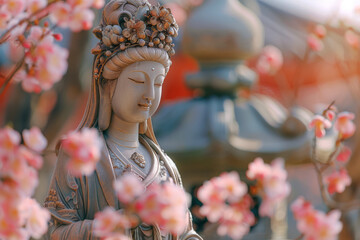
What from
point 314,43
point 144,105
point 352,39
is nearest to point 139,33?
point 144,105

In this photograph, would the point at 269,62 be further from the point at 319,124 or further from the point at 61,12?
the point at 61,12

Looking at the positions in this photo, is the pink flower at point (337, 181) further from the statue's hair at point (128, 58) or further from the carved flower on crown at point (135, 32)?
the carved flower on crown at point (135, 32)

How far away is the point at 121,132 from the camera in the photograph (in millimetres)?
2693

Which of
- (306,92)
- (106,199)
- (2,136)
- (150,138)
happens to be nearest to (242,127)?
(150,138)

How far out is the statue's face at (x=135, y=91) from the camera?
103 inches

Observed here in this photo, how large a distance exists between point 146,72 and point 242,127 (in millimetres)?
3252

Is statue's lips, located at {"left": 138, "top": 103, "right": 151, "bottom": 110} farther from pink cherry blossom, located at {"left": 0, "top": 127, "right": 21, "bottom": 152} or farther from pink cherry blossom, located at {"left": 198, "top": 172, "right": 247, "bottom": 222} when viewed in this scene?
pink cherry blossom, located at {"left": 0, "top": 127, "right": 21, "bottom": 152}

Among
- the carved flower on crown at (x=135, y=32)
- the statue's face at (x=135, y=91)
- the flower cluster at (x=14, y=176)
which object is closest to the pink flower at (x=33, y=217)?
the flower cluster at (x=14, y=176)

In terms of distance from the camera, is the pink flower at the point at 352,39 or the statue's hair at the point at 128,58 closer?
the statue's hair at the point at 128,58

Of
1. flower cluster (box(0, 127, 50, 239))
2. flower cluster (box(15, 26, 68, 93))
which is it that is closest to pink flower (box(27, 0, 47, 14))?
flower cluster (box(15, 26, 68, 93))

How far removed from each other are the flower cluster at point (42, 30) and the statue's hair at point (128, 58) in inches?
8.7

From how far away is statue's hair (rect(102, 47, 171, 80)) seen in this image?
260cm

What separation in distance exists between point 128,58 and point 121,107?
202 mm

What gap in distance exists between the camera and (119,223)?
7.00 feet
